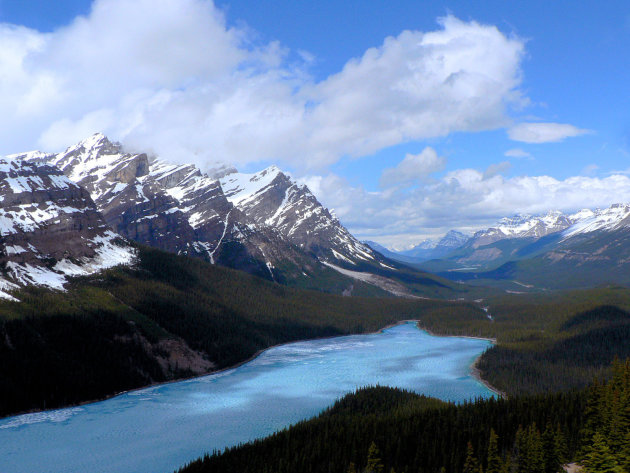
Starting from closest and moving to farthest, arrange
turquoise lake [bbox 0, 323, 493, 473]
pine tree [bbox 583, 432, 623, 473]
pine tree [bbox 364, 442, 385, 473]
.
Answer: pine tree [bbox 583, 432, 623, 473] < pine tree [bbox 364, 442, 385, 473] < turquoise lake [bbox 0, 323, 493, 473]

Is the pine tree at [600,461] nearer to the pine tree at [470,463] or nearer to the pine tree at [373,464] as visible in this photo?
the pine tree at [470,463]

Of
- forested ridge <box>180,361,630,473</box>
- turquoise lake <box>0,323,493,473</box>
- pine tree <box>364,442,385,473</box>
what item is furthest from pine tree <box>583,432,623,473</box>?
turquoise lake <box>0,323,493,473</box>

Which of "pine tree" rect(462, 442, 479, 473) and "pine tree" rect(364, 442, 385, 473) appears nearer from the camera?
"pine tree" rect(462, 442, 479, 473)

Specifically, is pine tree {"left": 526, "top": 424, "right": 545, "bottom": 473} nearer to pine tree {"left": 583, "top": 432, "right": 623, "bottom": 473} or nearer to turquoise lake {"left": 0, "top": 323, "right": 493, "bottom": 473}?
pine tree {"left": 583, "top": 432, "right": 623, "bottom": 473}

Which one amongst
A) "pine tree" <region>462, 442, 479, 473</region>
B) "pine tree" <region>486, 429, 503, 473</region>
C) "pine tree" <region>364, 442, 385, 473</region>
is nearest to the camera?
"pine tree" <region>486, 429, 503, 473</region>

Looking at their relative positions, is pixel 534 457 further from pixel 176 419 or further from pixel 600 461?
pixel 176 419
